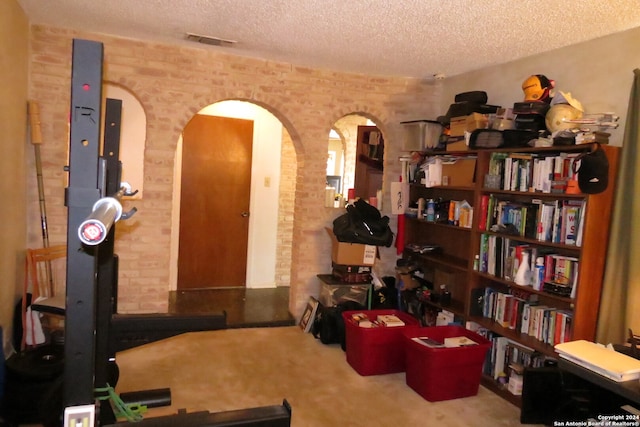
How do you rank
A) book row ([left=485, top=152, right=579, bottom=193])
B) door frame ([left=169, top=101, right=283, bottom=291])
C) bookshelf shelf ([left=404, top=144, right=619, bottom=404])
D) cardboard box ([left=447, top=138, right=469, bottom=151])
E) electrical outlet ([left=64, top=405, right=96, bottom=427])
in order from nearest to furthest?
electrical outlet ([left=64, top=405, right=96, bottom=427]), bookshelf shelf ([left=404, top=144, right=619, bottom=404]), book row ([left=485, top=152, right=579, bottom=193]), cardboard box ([left=447, top=138, right=469, bottom=151]), door frame ([left=169, top=101, right=283, bottom=291])

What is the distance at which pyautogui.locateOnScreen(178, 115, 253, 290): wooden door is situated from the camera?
216 inches

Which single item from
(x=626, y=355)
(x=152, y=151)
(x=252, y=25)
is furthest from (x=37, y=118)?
(x=626, y=355)

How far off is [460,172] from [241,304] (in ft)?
9.06

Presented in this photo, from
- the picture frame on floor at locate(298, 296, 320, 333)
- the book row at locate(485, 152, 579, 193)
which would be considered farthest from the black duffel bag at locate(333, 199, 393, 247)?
the book row at locate(485, 152, 579, 193)

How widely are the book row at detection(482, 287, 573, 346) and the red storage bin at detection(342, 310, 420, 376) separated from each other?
2.19 ft

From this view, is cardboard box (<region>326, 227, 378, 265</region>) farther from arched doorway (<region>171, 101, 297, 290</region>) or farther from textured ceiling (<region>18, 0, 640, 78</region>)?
textured ceiling (<region>18, 0, 640, 78</region>)

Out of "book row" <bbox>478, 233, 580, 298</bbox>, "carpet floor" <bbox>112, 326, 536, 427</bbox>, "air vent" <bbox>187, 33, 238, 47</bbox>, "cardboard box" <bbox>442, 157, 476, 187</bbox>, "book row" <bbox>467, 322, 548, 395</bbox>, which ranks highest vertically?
"air vent" <bbox>187, 33, 238, 47</bbox>

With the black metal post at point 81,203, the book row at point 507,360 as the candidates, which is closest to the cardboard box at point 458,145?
the book row at point 507,360

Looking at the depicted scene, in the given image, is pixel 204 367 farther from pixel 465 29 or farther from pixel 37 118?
pixel 465 29

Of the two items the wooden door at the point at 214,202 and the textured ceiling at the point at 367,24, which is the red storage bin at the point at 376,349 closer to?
the textured ceiling at the point at 367,24

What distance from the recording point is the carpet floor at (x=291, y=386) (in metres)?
3.03

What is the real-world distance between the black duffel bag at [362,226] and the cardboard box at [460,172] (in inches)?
29.0

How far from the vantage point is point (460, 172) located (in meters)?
4.00

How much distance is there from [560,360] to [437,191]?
2424mm
